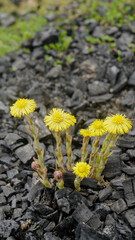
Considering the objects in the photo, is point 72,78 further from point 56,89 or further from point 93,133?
point 93,133

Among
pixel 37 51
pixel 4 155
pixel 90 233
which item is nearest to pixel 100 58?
pixel 37 51

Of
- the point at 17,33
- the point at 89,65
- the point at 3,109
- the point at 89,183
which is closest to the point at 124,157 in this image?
the point at 89,183

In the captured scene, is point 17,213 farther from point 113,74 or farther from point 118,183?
point 113,74

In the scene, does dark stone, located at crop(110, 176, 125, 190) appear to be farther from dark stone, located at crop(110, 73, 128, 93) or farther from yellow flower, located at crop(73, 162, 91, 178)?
dark stone, located at crop(110, 73, 128, 93)

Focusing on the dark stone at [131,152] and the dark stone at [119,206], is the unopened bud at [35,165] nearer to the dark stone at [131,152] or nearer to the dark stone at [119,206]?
the dark stone at [119,206]

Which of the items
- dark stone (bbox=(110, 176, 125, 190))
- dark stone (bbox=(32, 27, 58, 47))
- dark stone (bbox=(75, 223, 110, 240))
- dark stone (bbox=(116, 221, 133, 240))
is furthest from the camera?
dark stone (bbox=(32, 27, 58, 47))

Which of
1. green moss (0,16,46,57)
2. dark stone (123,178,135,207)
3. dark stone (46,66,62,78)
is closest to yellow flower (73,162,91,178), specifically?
dark stone (123,178,135,207)

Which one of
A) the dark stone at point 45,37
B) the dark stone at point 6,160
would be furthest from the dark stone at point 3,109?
the dark stone at point 45,37

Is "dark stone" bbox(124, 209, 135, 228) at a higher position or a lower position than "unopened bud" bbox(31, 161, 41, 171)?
lower
